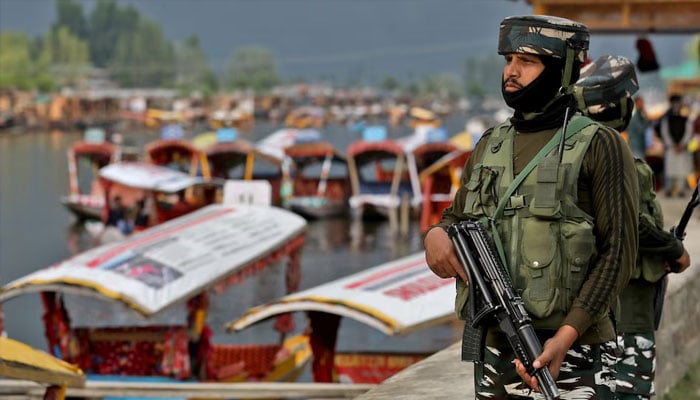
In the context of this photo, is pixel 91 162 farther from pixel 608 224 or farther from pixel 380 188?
pixel 608 224

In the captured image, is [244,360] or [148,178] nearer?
[244,360]

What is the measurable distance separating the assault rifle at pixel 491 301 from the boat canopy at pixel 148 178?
27417mm

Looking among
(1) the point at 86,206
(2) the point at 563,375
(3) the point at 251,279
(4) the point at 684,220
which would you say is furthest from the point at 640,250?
(1) the point at 86,206

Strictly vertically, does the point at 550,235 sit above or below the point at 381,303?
above

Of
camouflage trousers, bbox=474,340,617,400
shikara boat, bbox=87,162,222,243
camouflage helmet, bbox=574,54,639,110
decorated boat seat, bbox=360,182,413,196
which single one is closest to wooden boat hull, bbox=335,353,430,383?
camouflage helmet, bbox=574,54,639,110

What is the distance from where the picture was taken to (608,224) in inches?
136

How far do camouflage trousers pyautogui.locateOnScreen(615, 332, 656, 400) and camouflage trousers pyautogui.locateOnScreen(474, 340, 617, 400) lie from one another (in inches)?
61.8

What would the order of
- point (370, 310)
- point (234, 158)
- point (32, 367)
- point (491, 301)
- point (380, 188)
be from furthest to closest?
point (234, 158) < point (380, 188) < point (370, 310) < point (32, 367) < point (491, 301)

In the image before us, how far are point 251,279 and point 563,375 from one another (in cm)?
2415

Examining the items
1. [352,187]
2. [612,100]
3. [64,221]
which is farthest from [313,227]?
[612,100]

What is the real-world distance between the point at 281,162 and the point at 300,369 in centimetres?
2449

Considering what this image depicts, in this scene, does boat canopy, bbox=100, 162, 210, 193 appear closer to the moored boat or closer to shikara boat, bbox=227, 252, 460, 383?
the moored boat

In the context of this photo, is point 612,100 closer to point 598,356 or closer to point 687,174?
point 598,356

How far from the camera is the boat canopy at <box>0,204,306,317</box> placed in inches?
459
